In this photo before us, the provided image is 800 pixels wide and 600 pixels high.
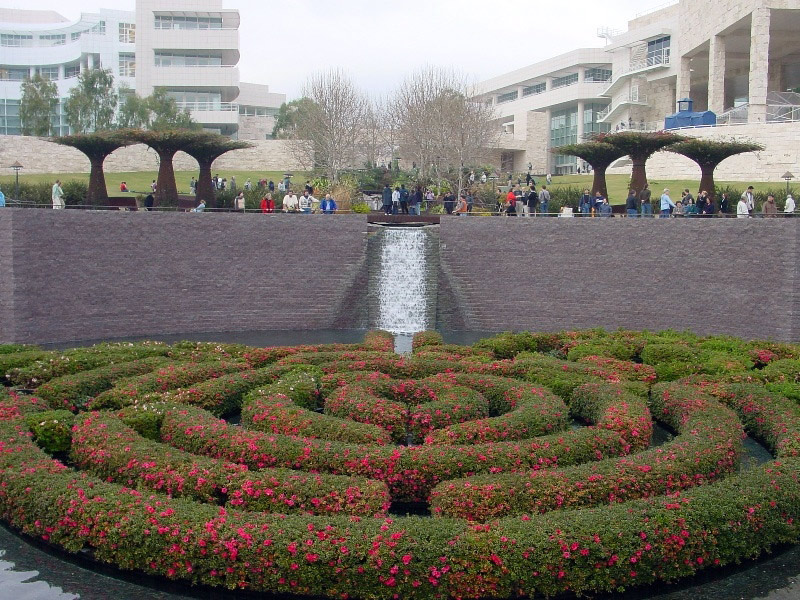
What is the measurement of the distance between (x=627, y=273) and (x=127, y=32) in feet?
206

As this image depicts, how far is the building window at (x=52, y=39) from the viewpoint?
8431cm

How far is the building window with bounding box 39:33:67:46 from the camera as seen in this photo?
277 feet

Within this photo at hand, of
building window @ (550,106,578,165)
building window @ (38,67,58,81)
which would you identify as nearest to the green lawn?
building window @ (550,106,578,165)

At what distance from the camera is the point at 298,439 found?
40.8 ft

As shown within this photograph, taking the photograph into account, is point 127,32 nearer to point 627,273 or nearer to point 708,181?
point 708,181

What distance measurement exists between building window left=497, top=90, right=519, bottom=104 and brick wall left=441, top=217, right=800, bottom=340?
2716 inches

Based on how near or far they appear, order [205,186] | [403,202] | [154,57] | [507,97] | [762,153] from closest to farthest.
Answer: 1. [205,186]
2. [403,202]
3. [762,153]
4. [154,57]
5. [507,97]

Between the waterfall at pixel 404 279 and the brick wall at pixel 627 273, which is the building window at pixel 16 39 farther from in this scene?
the brick wall at pixel 627 273

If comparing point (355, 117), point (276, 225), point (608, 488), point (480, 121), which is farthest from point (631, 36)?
point (608, 488)

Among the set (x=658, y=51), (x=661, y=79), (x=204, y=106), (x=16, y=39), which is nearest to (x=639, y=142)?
(x=661, y=79)

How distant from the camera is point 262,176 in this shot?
181 ft

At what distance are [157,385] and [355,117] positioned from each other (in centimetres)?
3800

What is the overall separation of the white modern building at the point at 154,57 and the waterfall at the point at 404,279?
40.0m

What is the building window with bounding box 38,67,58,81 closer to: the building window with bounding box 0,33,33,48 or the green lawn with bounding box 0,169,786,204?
the building window with bounding box 0,33,33,48
